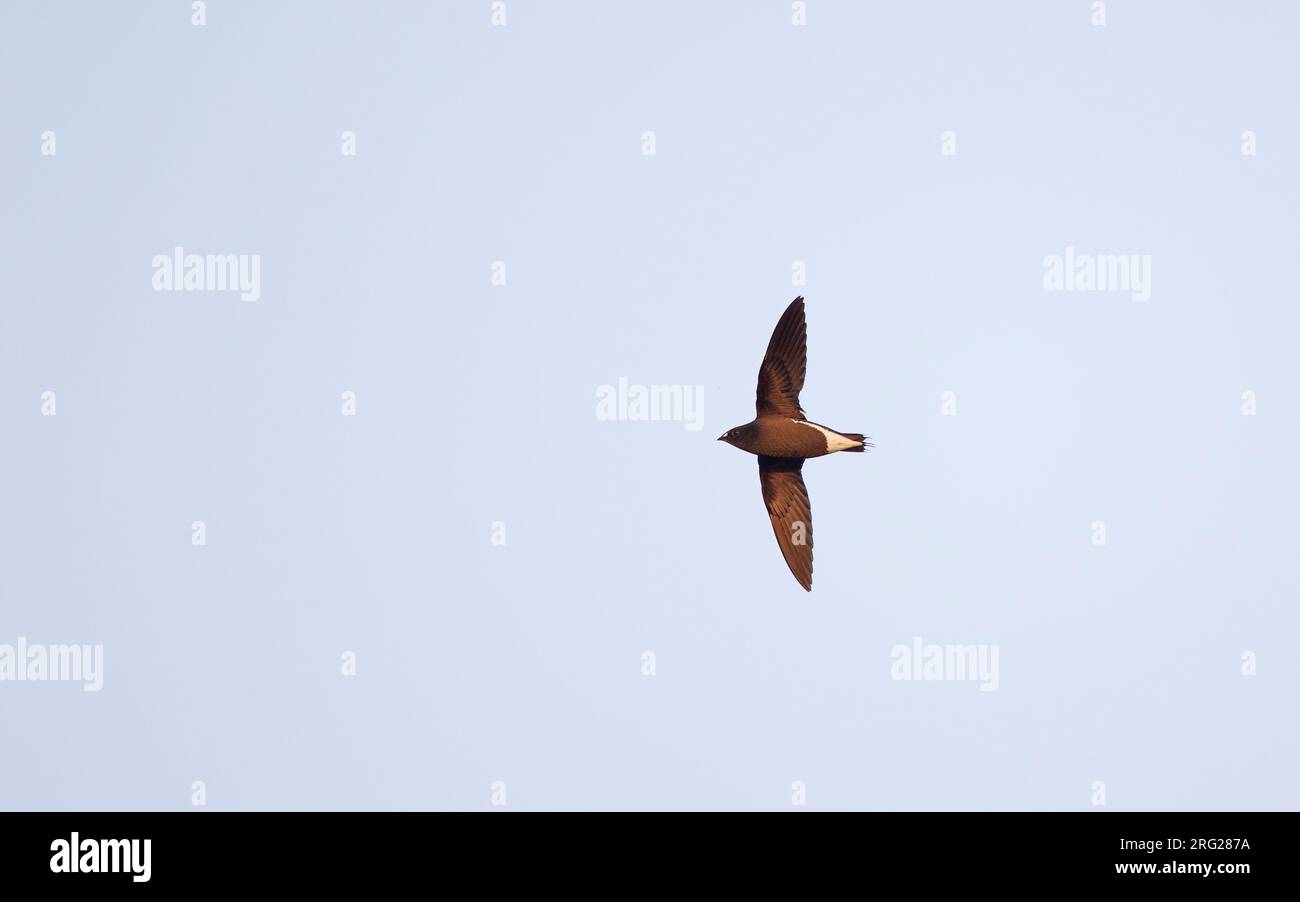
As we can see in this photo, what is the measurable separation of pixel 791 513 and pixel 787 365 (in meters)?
2.08

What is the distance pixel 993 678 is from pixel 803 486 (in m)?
10.9

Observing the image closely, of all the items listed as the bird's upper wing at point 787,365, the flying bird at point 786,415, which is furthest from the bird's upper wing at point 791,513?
the bird's upper wing at point 787,365

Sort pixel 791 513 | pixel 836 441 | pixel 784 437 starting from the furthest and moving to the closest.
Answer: pixel 791 513 < pixel 784 437 < pixel 836 441

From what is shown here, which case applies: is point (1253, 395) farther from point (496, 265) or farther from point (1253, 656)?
point (496, 265)

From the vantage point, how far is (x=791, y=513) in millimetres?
20797

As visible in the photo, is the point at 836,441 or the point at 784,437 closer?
the point at 836,441

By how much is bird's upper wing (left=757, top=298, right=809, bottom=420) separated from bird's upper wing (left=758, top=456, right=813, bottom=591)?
1.01 meters

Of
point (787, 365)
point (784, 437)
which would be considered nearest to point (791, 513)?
point (784, 437)

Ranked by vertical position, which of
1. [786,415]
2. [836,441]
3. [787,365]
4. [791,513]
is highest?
[787,365]

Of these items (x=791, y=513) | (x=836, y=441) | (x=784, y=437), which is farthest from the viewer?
(x=791, y=513)

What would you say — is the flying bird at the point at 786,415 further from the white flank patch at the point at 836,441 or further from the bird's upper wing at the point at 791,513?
the bird's upper wing at the point at 791,513

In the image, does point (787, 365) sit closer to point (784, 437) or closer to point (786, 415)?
point (786, 415)

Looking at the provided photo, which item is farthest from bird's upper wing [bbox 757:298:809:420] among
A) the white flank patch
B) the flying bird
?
the white flank patch

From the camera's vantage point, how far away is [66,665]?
3020cm
